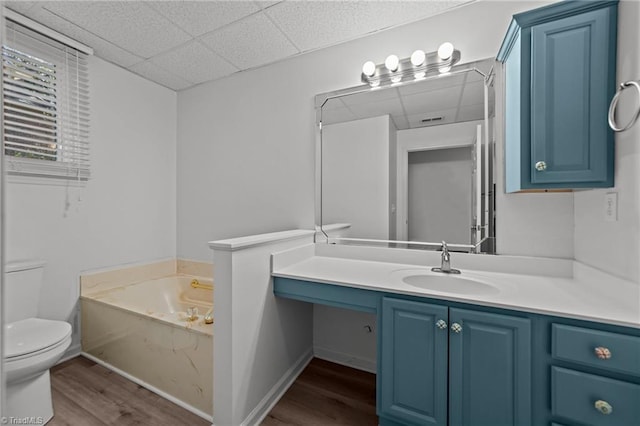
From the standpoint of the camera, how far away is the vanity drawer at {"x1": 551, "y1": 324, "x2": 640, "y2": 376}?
96cm

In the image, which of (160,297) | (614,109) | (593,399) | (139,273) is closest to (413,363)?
(593,399)

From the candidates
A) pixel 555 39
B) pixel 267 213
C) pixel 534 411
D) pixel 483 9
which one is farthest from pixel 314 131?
pixel 534 411

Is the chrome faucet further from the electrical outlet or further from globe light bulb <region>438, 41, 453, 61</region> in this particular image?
globe light bulb <region>438, 41, 453, 61</region>

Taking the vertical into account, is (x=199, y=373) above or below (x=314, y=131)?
below

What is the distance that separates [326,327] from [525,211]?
1570 mm

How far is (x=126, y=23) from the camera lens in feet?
6.17

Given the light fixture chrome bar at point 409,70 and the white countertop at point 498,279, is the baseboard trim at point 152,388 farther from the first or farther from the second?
the light fixture chrome bar at point 409,70

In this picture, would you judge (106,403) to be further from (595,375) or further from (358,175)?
(595,375)

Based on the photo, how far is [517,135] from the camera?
1348 mm

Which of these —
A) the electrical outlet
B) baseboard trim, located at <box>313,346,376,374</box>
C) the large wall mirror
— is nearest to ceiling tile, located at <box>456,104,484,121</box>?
the large wall mirror

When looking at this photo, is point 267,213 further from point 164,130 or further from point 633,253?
point 633,253

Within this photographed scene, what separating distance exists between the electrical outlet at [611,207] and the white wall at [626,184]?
0.06ft

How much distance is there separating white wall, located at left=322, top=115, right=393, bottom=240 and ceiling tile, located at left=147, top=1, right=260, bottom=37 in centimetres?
91

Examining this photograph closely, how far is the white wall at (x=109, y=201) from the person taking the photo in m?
1.99
